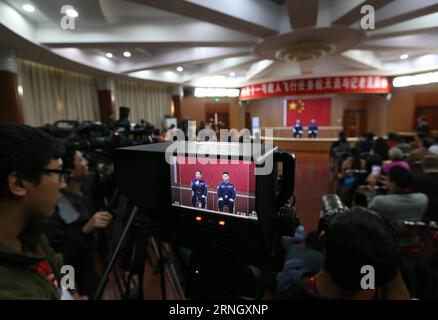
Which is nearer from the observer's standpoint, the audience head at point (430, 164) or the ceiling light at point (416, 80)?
the audience head at point (430, 164)

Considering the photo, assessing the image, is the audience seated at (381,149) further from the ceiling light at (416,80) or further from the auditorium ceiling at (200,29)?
the ceiling light at (416,80)

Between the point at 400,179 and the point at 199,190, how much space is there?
1.55 metres

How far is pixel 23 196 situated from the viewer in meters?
0.66

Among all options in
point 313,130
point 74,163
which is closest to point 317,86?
point 313,130

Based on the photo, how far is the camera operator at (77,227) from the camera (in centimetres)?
126

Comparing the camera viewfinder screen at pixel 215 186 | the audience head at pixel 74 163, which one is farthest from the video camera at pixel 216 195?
the audience head at pixel 74 163

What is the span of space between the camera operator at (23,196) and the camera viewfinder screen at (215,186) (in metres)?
→ 0.36

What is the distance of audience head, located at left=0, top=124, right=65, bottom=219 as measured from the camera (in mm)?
628

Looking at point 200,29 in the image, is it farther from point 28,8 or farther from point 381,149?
point 381,149

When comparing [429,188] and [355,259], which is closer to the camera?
[355,259]

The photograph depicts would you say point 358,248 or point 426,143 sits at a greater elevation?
point 426,143

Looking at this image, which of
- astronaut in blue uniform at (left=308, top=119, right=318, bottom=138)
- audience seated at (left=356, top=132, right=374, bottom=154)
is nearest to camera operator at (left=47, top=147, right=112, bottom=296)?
audience seated at (left=356, top=132, right=374, bottom=154)
